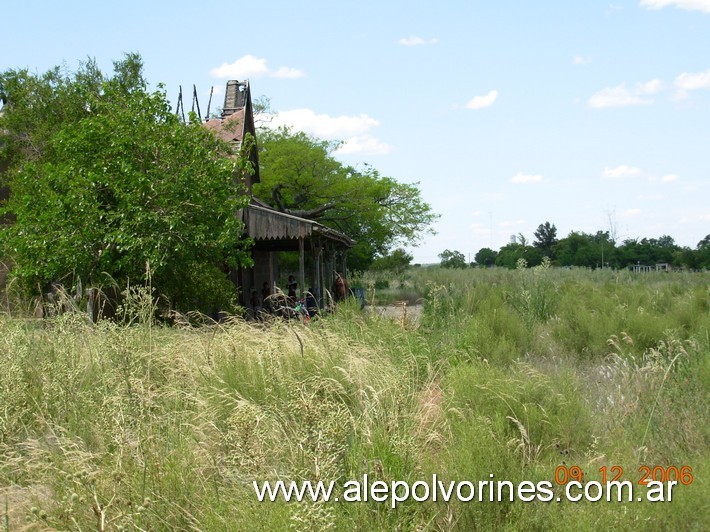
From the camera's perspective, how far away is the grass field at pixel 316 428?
3795mm

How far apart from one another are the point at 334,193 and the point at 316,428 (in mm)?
36428

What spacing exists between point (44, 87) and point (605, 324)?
19719 millimetres

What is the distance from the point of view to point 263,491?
3.68m

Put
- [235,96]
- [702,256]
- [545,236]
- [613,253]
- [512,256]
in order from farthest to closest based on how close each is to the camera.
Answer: [545,236], [512,256], [613,253], [702,256], [235,96]

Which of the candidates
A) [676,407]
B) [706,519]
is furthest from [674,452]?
[706,519]

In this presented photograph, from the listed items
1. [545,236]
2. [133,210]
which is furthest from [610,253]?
[133,210]

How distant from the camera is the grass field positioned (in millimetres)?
3795

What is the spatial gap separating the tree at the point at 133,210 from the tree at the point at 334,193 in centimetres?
2300

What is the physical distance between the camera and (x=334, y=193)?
40.1 metres

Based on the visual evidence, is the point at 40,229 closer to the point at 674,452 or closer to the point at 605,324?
the point at 605,324

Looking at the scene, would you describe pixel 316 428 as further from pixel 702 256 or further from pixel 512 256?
pixel 512 256
